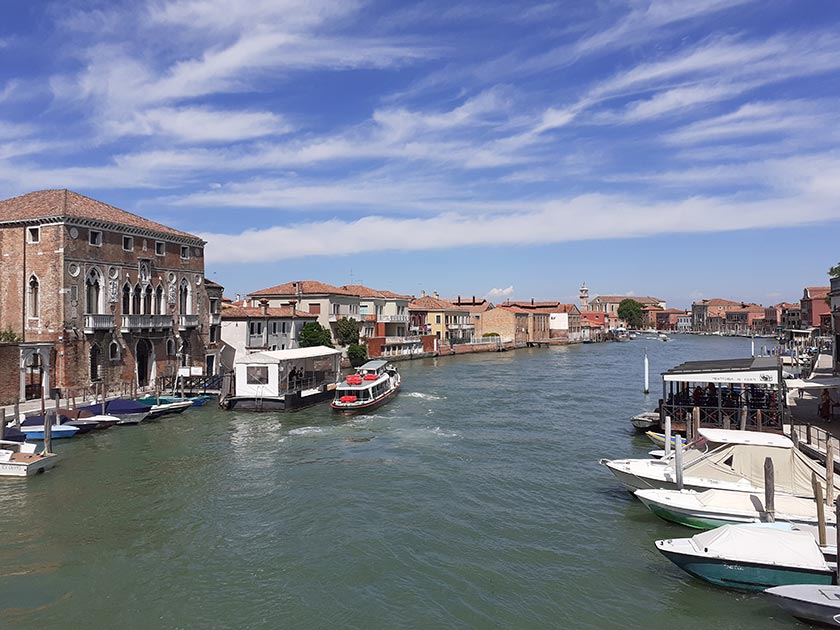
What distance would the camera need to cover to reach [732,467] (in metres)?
12.8

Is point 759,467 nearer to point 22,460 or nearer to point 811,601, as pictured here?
point 811,601

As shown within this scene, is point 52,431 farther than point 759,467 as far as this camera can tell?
Yes

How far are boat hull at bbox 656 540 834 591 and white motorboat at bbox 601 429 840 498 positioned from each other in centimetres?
299

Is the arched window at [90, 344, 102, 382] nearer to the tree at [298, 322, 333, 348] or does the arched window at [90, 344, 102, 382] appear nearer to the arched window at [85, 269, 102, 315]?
the arched window at [85, 269, 102, 315]

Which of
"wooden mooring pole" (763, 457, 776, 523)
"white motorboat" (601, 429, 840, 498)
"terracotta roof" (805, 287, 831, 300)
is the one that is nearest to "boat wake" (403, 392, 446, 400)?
"white motorboat" (601, 429, 840, 498)

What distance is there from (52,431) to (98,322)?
7.83 m

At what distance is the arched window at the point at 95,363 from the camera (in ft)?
88.8

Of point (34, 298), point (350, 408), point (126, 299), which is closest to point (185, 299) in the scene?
point (126, 299)

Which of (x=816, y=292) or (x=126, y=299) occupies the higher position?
(x=816, y=292)

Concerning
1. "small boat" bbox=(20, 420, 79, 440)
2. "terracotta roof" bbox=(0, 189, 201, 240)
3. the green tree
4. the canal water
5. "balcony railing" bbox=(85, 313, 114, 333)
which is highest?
"terracotta roof" bbox=(0, 189, 201, 240)

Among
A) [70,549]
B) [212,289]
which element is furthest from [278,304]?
[70,549]

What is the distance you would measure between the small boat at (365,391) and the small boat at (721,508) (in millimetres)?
15660

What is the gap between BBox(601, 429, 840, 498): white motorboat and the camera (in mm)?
12234

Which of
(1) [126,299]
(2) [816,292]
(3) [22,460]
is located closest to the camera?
(3) [22,460]
